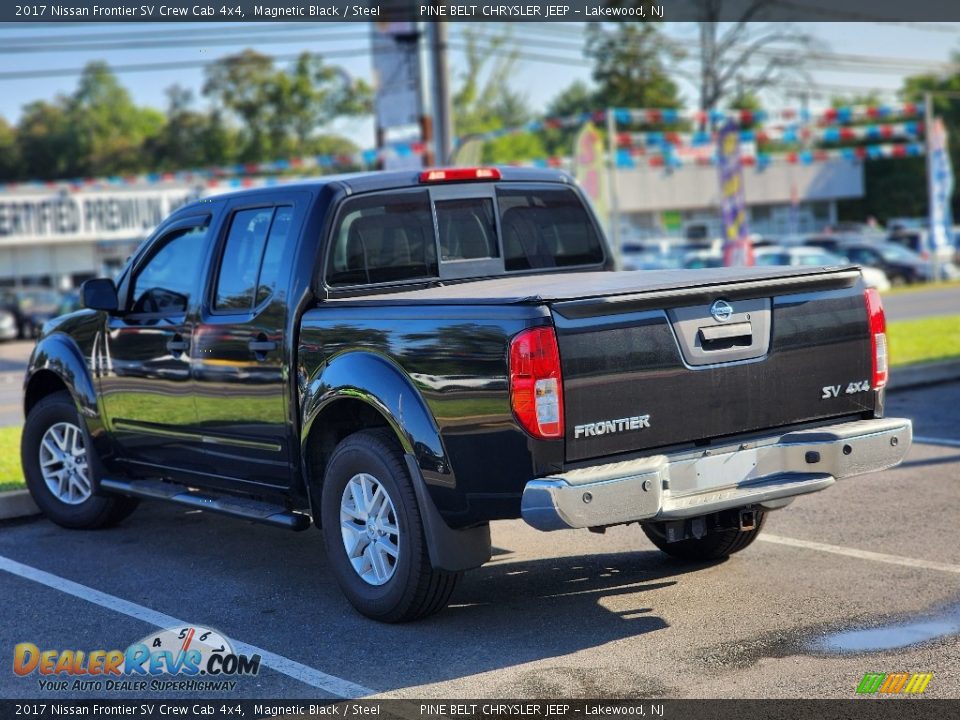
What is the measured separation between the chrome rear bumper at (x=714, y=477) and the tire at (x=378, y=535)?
74 cm

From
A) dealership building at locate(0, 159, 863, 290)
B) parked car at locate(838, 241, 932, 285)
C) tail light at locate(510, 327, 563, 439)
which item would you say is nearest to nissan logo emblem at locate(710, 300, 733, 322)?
tail light at locate(510, 327, 563, 439)

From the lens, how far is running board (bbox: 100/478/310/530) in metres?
5.97

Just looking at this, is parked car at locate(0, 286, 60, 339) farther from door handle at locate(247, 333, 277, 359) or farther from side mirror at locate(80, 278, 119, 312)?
door handle at locate(247, 333, 277, 359)

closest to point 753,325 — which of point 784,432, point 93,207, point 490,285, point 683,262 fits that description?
point 784,432

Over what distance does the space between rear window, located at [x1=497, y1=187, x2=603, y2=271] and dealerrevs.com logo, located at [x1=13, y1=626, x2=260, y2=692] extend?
8.72ft

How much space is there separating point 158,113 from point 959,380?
4041 inches

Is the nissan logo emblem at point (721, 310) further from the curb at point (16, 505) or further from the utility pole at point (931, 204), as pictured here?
the utility pole at point (931, 204)

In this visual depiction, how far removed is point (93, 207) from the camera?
43.1 meters

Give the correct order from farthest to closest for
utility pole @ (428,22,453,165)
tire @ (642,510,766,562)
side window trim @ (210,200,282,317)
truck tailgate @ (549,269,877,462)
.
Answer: utility pole @ (428,22,453,165)
side window trim @ (210,200,282,317)
tire @ (642,510,766,562)
truck tailgate @ (549,269,877,462)

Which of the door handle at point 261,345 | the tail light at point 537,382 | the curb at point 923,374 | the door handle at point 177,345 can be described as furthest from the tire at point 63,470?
the curb at point 923,374

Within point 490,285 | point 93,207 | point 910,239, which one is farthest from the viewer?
point 910,239

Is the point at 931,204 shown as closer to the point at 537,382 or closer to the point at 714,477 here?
the point at 714,477

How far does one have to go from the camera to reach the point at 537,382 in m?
4.73

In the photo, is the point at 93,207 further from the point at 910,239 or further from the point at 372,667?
the point at 372,667
